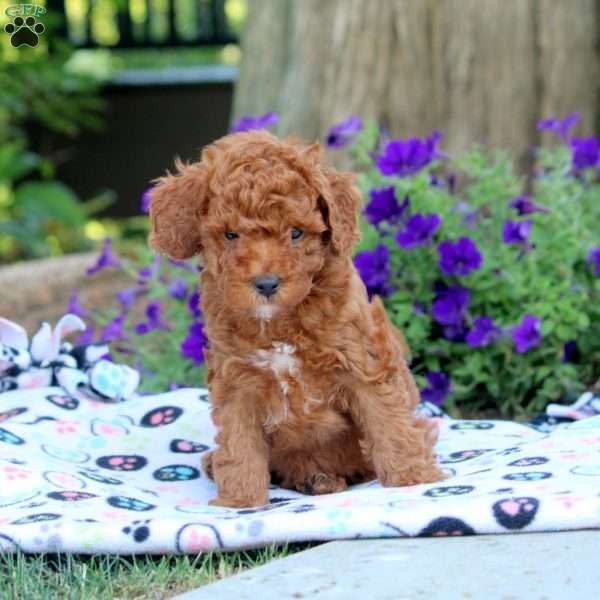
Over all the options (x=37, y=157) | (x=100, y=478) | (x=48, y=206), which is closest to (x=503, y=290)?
(x=100, y=478)

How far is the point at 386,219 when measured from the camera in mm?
5676

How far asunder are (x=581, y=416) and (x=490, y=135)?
2302mm

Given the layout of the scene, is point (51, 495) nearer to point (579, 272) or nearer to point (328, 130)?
point (579, 272)

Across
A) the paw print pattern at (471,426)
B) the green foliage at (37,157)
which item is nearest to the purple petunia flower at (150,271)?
the paw print pattern at (471,426)

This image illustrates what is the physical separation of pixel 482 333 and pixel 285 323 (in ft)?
5.77

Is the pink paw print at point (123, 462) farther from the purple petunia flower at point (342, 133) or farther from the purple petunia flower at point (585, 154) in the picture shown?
the purple petunia flower at point (585, 154)

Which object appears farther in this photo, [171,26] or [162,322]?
[171,26]

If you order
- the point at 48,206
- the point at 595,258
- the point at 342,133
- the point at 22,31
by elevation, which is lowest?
the point at 48,206

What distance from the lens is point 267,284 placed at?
145 inches

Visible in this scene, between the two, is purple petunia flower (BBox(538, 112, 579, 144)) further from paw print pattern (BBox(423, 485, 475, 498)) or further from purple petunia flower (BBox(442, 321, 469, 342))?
paw print pattern (BBox(423, 485, 475, 498))

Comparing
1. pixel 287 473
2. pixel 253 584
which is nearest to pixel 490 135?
pixel 287 473

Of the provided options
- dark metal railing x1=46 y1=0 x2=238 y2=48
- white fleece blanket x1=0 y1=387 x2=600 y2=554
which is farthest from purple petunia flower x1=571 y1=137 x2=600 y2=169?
dark metal railing x1=46 y1=0 x2=238 y2=48

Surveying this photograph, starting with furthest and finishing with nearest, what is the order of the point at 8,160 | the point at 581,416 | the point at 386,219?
the point at 8,160
the point at 386,219
the point at 581,416

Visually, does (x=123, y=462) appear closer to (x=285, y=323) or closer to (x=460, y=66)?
(x=285, y=323)
